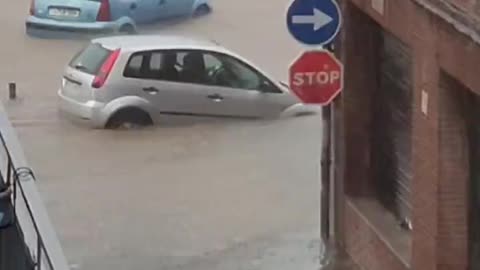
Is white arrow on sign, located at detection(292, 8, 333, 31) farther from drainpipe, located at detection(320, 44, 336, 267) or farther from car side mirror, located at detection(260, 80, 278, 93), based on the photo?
car side mirror, located at detection(260, 80, 278, 93)

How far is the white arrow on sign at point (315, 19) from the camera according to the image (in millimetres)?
13195

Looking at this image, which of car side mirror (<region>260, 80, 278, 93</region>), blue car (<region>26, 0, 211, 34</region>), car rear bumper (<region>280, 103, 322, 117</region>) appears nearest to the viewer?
car side mirror (<region>260, 80, 278, 93</region>)

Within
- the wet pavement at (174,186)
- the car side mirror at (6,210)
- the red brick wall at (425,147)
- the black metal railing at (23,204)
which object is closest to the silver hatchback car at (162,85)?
the wet pavement at (174,186)

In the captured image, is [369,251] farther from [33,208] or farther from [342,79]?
[33,208]

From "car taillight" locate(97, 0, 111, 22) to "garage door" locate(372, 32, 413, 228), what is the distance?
1574 centimetres

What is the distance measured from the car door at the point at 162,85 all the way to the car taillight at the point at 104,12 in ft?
22.0

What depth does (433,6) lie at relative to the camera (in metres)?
11.2

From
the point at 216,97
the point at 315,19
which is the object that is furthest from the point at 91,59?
the point at 315,19

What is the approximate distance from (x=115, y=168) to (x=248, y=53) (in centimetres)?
→ 806

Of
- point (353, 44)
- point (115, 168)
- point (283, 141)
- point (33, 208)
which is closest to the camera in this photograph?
point (33, 208)

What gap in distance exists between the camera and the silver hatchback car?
22.5m

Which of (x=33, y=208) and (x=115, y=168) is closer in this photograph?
(x=33, y=208)

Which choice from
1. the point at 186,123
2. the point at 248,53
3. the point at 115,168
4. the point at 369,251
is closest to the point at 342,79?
the point at 369,251

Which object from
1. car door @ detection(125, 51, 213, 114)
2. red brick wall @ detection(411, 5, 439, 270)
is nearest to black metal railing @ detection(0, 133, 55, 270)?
red brick wall @ detection(411, 5, 439, 270)
